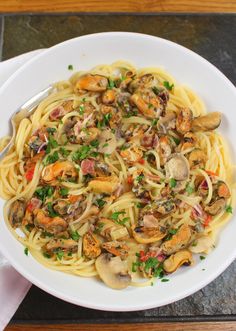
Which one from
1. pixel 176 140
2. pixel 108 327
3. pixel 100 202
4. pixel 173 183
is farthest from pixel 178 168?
pixel 108 327

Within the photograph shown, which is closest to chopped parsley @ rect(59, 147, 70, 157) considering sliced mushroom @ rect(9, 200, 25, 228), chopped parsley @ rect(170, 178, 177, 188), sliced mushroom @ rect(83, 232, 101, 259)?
sliced mushroom @ rect(9, 200, 25, 228)

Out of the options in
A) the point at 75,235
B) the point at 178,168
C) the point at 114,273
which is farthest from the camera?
the point at 178,168

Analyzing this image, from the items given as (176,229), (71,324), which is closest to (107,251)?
(176,229)

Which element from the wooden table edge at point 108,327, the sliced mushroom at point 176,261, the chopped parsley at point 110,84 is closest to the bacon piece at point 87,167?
the chopped parsley at point 110,84

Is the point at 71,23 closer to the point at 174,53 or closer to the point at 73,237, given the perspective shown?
the point at 174,53

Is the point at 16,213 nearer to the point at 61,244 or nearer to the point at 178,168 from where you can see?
the point at 61,244
